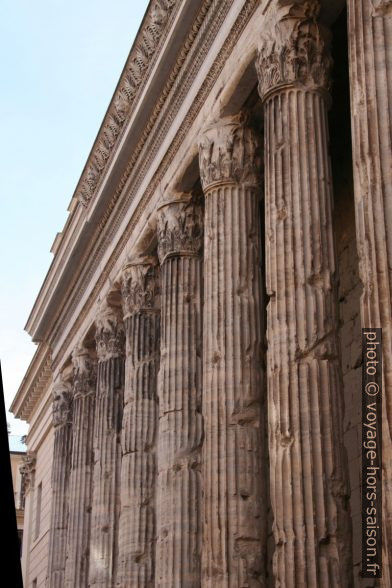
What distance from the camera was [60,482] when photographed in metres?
24.4

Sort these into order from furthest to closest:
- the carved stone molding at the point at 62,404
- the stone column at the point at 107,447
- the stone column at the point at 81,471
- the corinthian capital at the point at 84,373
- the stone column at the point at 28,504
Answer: the stone column at the point at 28,504 < the carved stone molding at the point at 62,404 < the corinthian capital at the point at 84,373 < the stone column at the point at 81,471 < the stone column at the point at 107,447

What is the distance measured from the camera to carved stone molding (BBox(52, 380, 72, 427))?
81.3ft

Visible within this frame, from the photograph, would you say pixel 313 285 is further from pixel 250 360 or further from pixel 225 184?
pixel 225 184

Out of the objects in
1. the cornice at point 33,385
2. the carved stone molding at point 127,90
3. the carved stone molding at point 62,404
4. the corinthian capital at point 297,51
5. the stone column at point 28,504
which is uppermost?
the carved stone molding at point 127,90

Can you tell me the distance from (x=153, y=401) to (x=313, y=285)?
7.28 m

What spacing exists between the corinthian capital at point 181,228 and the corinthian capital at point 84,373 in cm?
697

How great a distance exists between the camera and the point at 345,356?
15.0 m

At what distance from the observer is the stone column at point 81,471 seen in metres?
20.9

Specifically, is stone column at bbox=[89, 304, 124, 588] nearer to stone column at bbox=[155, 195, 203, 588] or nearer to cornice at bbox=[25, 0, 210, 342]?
cornice at bbox=[25, 0, 210, 342]

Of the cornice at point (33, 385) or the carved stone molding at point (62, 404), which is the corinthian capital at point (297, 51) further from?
the cornice at point (33, 385)

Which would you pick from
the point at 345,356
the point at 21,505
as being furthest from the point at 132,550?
the point at 21,505

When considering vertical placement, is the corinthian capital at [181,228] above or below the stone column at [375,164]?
above

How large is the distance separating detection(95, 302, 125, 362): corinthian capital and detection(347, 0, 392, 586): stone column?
1123 cm

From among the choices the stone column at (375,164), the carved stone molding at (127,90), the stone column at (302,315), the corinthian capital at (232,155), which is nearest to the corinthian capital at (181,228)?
the corinthian capital at (232,155)
